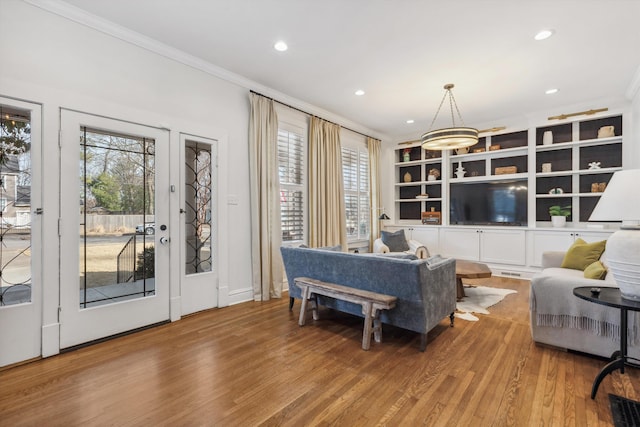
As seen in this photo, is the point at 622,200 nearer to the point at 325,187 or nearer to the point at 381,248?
the point at 381,248

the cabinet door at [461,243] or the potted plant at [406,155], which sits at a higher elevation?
the potted plant at [406,155]

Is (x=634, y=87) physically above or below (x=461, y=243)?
above

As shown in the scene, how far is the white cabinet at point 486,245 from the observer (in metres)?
5.55

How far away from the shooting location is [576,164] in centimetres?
537

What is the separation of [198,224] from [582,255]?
15.0 feet

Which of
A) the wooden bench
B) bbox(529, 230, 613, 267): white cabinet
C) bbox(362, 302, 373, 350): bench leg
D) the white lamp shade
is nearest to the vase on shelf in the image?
bbox(529, 230, 613, 267): white cabinet

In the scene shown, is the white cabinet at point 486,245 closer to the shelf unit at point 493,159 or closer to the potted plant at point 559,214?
the potted plant at point 559,214

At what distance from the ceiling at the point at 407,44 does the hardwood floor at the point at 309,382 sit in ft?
9.99

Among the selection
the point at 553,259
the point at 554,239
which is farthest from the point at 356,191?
the point at 554,239

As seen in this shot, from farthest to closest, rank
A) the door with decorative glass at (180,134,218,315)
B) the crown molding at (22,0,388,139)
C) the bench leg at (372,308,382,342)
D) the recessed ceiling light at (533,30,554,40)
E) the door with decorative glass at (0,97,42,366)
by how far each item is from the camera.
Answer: the door with decorative glass at (180,134,218,315) → the recessed ceiling light at (533,30,554,40) → the bench leg at (372,308,382,342) → the crown molding at (22,0,388,139) → the door with decorative glass at (0,97,42,366)

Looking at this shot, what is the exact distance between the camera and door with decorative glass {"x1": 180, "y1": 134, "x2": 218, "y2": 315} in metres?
3.58

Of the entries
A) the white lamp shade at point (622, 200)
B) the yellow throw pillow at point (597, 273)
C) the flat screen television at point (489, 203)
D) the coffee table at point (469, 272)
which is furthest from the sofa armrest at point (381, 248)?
the white lamp shade at point (622, 200)

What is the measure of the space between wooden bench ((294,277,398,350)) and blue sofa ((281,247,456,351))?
0.09m

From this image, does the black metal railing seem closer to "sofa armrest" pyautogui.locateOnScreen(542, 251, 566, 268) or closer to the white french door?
the white french door
